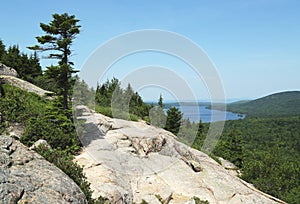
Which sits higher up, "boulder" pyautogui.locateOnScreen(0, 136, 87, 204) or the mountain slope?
"boulder" pyautogui.locateOnScreen(0, 136, 87, 204)

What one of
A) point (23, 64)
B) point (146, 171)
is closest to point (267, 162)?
point (146, 171)

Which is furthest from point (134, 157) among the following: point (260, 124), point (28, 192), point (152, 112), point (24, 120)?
point (260, 124)

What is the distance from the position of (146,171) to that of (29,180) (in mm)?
7733

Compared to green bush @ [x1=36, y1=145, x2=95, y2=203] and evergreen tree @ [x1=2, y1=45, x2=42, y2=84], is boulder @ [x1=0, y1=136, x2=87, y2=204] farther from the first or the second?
evergreen tree @ [x1=2, y1=45, x2=42, y2=84]

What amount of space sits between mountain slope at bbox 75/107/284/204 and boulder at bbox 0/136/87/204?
2.73 meters

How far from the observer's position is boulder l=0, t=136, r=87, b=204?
5766 mm

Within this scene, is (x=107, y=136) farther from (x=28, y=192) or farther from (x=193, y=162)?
(x=28, y=192)

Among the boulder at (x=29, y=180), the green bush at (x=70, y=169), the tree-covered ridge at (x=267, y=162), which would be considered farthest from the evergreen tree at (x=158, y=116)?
the boulder at (x=29, y=180)

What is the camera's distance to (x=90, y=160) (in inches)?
489

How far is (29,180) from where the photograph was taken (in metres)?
6.30

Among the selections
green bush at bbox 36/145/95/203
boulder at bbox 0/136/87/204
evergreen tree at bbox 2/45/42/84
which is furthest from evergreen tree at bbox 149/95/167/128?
boulder at bbox 0/136/87/204

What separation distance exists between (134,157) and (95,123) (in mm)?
4246

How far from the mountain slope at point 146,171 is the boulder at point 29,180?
8.94 feet

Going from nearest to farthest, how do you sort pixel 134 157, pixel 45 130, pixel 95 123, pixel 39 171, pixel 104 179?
pixel 39 171, pixel 104 179, pixel 45 130, pixel 134 157, pixel 95 123
